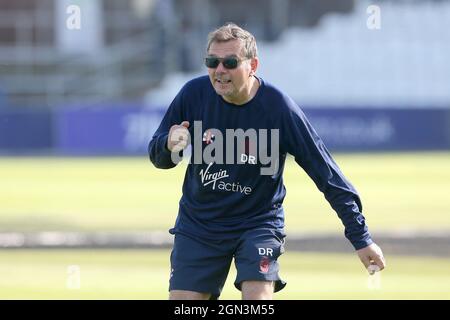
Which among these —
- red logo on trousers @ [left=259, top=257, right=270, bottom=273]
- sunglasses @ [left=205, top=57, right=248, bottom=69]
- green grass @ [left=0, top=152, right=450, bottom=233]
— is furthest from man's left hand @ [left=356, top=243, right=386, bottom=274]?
green grass @ [left=0, top=152, right=450, bottom=233]

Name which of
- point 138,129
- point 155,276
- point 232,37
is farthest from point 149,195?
point 232,37

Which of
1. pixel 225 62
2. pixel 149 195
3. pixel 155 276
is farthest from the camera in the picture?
pixel 149 195

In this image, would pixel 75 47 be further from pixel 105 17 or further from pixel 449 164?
pixel 449 164

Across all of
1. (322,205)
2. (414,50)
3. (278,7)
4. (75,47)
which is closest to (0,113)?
(75,47)

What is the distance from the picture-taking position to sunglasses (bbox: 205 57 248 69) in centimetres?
626

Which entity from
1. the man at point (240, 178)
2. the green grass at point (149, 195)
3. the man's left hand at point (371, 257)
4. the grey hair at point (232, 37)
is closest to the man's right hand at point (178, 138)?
the man at point (240, 178)

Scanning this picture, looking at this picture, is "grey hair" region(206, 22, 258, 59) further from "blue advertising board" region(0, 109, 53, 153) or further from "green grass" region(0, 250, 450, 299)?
"blue advertising board" region(0, 109, 53, 153)

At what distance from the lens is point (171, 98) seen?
36844 millimetres

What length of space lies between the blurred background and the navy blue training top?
6.80m

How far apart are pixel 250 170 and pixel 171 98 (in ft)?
99.8

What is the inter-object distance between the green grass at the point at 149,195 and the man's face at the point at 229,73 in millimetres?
7852

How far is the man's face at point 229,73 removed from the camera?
6289 millimetres

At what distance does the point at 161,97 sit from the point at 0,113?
614 centimetres

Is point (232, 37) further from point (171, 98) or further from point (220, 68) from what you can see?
point (171, 98)
